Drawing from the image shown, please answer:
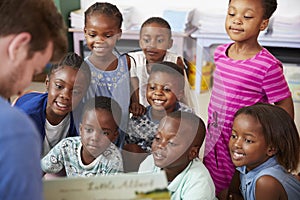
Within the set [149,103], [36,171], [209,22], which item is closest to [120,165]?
[149,103]

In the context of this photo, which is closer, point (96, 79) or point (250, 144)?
point (250, 144)

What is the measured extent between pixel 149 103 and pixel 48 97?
33 cm

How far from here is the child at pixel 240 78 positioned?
121 centimetres

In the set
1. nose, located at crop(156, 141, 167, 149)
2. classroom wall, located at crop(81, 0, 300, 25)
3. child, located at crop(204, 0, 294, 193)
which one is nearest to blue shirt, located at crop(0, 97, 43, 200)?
nose, located at crop(156, 141, 167, 149)

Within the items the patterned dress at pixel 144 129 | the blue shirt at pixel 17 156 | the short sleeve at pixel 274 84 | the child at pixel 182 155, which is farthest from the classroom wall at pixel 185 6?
the blue shirt at pixel 17 156

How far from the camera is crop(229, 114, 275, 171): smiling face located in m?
1.10

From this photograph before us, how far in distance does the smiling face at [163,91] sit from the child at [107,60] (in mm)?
62

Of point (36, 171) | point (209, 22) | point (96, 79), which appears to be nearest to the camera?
point (36, 171)

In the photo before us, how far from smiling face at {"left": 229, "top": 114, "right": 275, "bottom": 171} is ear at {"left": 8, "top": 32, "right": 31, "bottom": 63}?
718 mm

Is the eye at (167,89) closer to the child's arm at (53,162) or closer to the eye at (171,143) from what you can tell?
the eye at (171,143)

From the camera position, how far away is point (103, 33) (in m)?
1.23

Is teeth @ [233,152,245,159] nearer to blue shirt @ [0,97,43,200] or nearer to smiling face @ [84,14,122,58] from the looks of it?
smiling face @ [84,14,122,58]

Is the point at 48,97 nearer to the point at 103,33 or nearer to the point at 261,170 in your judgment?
the point at 103,33

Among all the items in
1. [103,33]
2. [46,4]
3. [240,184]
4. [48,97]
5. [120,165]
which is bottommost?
[240,184]
